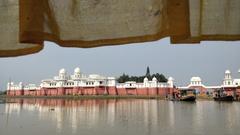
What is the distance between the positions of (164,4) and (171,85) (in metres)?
57.6

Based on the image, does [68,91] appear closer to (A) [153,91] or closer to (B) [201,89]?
(A) [153,91]

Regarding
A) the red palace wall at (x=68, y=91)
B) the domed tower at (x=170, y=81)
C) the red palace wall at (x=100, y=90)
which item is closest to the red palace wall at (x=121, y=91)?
the red palace wall at (x=100, y=90)

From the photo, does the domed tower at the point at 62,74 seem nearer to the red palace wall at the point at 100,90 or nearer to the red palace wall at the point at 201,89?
the red palace wall at the point at 100,90

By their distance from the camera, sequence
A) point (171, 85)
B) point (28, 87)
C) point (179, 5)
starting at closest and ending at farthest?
point (179, 5) → point (171, 85) → point (28, 87)

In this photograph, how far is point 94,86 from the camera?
191 feet

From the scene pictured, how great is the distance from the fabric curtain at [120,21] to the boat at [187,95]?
160 feet

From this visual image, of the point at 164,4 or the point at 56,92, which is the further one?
the point at 56,92

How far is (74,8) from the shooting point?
109 centimetres

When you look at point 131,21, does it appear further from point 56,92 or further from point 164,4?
point 56,92

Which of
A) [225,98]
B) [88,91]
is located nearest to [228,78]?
[225,98]

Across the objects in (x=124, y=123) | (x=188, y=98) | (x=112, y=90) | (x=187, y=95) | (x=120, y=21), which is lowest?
(x=124, y=123)

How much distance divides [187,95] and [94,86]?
15693 mm

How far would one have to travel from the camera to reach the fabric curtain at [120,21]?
1.04 metres

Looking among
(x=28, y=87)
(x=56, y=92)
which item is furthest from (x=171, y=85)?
(x=28, y=87)
